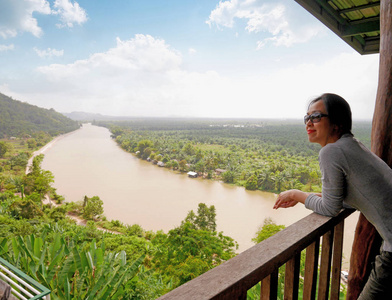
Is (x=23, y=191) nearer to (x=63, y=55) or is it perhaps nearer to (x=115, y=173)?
(x=115, y=173)

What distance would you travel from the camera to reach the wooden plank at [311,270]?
1.94 feet

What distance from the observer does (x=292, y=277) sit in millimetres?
538

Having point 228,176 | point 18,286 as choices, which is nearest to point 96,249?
point 18,286

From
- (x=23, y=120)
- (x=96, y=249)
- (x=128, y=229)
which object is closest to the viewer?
(x=96, y=249)

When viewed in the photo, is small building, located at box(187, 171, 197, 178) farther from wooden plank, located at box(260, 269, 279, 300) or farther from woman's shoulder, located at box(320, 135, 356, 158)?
wooden plank, located at box(260, 269, 279, 300)

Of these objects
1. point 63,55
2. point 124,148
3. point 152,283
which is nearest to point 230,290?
point 152,283

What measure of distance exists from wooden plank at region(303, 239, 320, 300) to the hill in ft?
162

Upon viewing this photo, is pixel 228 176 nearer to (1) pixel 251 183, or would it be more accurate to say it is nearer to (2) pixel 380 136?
(1) pixel 251 183

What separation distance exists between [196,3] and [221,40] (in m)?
9.08

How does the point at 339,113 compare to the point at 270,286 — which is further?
the point at 339,113

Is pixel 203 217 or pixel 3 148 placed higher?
pixel 3 148

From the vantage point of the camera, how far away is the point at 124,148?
147 ft

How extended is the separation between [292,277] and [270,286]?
0.37 ft

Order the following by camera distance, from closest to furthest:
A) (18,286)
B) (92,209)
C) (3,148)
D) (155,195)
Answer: (18,286)
(92,209)
(155,195)
(3,148)
